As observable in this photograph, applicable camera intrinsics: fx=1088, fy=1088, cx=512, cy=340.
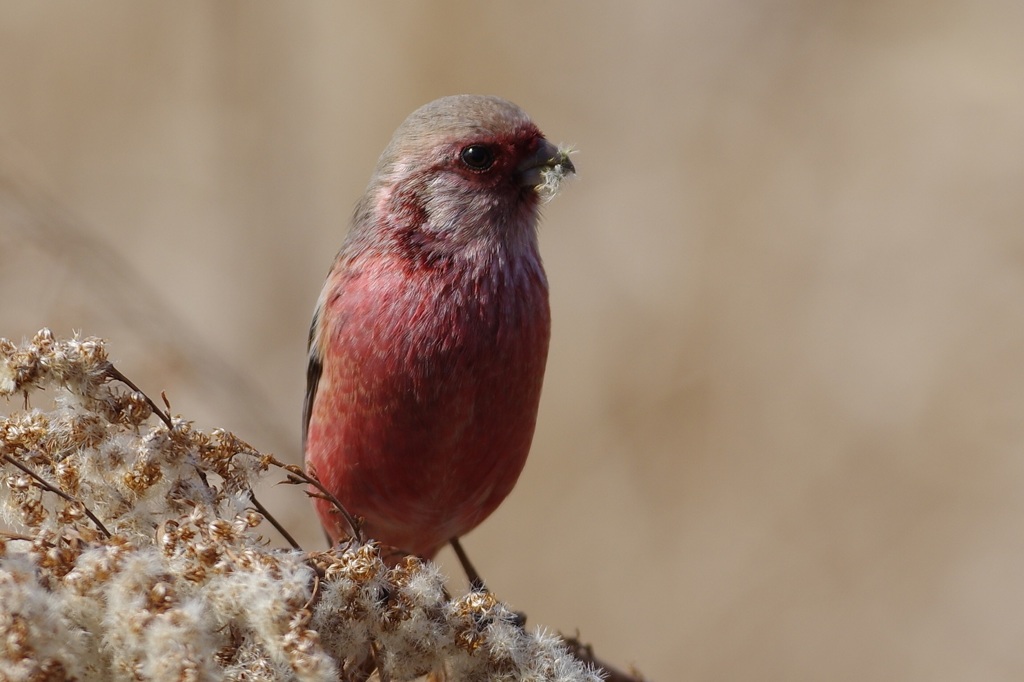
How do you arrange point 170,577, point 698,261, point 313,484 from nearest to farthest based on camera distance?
1. point 170,577
2. point 313,484
3. point 698,261

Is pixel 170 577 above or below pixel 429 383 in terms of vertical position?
below

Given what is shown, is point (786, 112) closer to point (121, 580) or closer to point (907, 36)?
point (907, 36)

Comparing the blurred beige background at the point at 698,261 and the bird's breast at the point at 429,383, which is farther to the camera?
the blurred beige background at the point at 698,261

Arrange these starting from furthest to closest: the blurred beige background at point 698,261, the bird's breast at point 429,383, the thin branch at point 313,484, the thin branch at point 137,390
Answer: the blurred beige background at point 698,261 → the bird's breast at point 429,383 → the thin branch at point 313,484 → the thin branch at point 137,390

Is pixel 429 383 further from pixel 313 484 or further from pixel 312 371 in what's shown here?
pixel 313 484

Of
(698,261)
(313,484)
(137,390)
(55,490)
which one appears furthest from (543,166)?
(698,261)

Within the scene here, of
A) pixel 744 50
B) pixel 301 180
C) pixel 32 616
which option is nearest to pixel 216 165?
pixel 301 180

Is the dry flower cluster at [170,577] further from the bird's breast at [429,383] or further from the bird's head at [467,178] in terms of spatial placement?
the bird's head at [467,178]

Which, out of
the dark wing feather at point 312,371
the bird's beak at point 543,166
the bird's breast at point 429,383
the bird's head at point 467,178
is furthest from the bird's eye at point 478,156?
the dark wing feather at point 312,371
